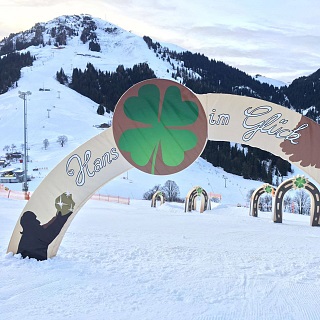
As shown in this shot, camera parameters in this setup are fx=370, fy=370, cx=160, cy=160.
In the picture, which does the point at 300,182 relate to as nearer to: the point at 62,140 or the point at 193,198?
the point at 193,198

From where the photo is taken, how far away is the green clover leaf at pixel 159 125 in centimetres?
612

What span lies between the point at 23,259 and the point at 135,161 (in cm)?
274

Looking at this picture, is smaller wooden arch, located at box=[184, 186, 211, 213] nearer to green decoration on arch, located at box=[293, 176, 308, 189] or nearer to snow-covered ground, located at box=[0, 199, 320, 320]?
green decoration on arch, located at box=[293, 176, 308, 189]

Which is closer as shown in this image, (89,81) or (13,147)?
(13,147)

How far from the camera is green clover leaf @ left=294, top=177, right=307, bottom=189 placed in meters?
15.4

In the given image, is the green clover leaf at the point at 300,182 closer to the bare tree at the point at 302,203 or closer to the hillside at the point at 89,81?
the bare tree at the point at 302,203

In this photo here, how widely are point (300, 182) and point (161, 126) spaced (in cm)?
1112

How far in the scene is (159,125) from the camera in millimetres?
6211

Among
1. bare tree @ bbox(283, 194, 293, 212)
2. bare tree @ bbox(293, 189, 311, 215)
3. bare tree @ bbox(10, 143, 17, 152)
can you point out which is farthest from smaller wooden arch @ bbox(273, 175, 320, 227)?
bare tree @ bbox(10, 143, 17, 152)

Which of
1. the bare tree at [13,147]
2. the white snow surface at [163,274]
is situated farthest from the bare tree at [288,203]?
the bare tree at [13,147]

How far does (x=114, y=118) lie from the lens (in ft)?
21.1

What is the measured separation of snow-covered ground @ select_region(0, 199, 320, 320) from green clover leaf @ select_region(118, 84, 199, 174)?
191cm

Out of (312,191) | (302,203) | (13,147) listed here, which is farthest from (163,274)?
(13,147)

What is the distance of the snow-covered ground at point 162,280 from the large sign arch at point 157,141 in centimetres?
82
